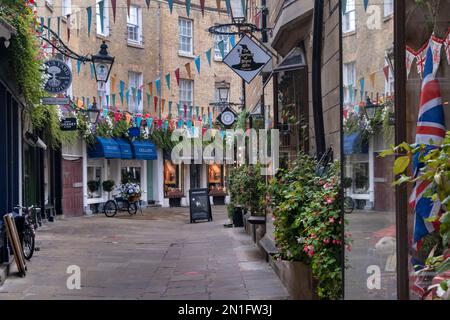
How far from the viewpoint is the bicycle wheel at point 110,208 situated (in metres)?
23.0

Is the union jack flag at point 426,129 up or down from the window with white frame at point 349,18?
down

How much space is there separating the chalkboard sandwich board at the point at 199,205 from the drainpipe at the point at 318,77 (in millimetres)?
13318

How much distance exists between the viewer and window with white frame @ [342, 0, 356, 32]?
4.55 m

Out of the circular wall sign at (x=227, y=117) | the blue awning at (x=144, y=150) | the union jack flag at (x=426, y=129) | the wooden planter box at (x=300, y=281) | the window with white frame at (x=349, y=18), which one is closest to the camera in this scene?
the union jack flag at (x=426, y=129)

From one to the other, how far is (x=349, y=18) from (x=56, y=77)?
10.2 metres

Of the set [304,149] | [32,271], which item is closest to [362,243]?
[304,149]

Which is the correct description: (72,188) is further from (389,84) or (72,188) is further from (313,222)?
(389,84)

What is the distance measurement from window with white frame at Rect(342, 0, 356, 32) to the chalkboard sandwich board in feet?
51.7

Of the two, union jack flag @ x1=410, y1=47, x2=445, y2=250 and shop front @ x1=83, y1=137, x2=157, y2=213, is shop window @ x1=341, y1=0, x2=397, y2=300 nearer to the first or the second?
union jack flag @ x1=410, y1=47, x2=445, y2=250

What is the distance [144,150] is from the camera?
28.1 metres

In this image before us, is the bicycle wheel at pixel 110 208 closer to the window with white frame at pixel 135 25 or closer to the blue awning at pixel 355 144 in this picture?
the window with white frame at pixel 135 25

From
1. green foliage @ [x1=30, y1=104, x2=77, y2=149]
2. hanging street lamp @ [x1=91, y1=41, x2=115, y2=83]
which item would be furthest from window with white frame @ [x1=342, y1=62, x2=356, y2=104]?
green foliage @ [x1=30, y1=104, x2=77, y2=149]

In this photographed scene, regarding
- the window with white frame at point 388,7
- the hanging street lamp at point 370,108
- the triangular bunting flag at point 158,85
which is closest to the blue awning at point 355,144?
the hanging street lamp at point 370,108
